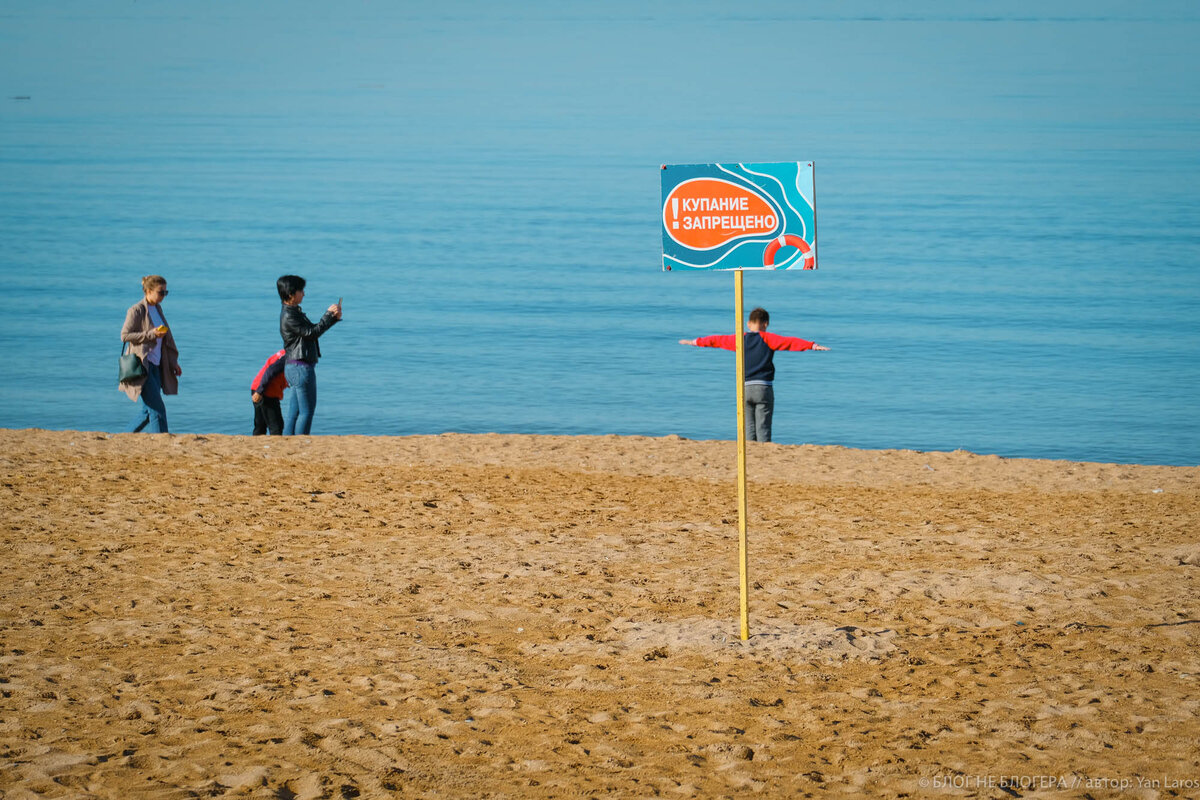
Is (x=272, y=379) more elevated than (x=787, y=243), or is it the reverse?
(x=787, y=243)

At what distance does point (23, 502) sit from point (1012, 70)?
9436 centimetres

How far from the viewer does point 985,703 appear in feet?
20.4

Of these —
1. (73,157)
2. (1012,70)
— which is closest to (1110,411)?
(73,157)

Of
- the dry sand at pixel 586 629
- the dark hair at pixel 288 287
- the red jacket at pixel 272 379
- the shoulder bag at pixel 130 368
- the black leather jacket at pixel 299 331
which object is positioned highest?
the dark hair at pixel 288 287

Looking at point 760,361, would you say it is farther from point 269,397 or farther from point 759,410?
point 269,397

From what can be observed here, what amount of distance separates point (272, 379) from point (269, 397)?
0.73ft

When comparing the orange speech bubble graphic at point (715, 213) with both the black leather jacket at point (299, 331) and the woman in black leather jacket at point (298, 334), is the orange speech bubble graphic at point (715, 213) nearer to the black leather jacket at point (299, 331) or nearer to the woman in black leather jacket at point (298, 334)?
the woman in black leather jacket at point (298, 334)

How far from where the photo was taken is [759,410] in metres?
12.6

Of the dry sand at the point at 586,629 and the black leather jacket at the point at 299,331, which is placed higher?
the black leather jacket at the point at 299,331

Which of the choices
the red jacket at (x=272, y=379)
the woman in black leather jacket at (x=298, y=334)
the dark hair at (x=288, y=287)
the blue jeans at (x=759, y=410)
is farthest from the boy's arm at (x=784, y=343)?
the red jacket at (x=272, y=379)

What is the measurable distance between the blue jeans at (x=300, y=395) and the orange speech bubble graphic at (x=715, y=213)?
6.05 metres

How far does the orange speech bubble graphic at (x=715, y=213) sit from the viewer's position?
7051 millimetres

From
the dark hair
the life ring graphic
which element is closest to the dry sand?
the dark hair

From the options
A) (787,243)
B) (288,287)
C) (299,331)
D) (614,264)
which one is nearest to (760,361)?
(299,331)
